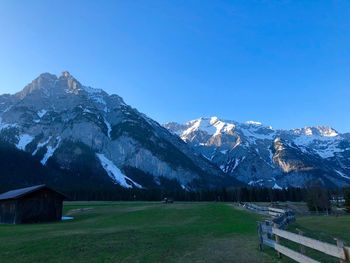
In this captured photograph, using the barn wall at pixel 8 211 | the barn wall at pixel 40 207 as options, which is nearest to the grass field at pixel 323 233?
the barn wall at pixel 40 207

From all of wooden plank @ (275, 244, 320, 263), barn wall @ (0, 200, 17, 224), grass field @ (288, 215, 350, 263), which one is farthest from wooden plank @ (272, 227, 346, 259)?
barn wall @ (0, 200, 17, 224)

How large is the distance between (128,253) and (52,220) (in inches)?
1773

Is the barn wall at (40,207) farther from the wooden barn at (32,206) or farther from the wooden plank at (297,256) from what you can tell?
the wooden plank at (297,256)

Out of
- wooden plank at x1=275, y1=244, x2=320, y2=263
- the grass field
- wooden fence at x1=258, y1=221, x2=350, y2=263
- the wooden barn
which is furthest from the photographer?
the wooden barn

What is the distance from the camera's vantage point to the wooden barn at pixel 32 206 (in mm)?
59969

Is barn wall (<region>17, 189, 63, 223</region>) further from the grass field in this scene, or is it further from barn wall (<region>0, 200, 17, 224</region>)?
the grass field

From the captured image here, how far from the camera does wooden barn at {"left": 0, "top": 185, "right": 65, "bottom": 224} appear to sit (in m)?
60.0

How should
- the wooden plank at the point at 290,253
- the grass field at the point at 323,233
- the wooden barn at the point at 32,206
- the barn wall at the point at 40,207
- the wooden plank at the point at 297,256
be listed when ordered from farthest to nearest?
the barn wall at the point at 40,207 → the wooden barn at the point at 32,206 → the grass field at the point at 323,233 → the wooden plank at the point at 290,253 → the wooden plank at the point at 297,256

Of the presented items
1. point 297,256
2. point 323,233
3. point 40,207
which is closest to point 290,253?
point 297,256

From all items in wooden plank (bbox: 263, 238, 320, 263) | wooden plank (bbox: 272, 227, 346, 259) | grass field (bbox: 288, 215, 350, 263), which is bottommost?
grass field (bbox: 288, 215, 350, 263)

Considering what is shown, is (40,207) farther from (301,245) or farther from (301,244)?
(301,244)

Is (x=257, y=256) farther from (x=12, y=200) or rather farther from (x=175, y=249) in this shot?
(x=12, y=200)

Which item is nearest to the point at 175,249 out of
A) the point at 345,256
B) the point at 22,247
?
the point at 22,247

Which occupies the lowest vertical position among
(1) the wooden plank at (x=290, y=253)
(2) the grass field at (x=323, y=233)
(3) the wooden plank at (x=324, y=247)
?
(2) the grass field at (x=323, y=233)
